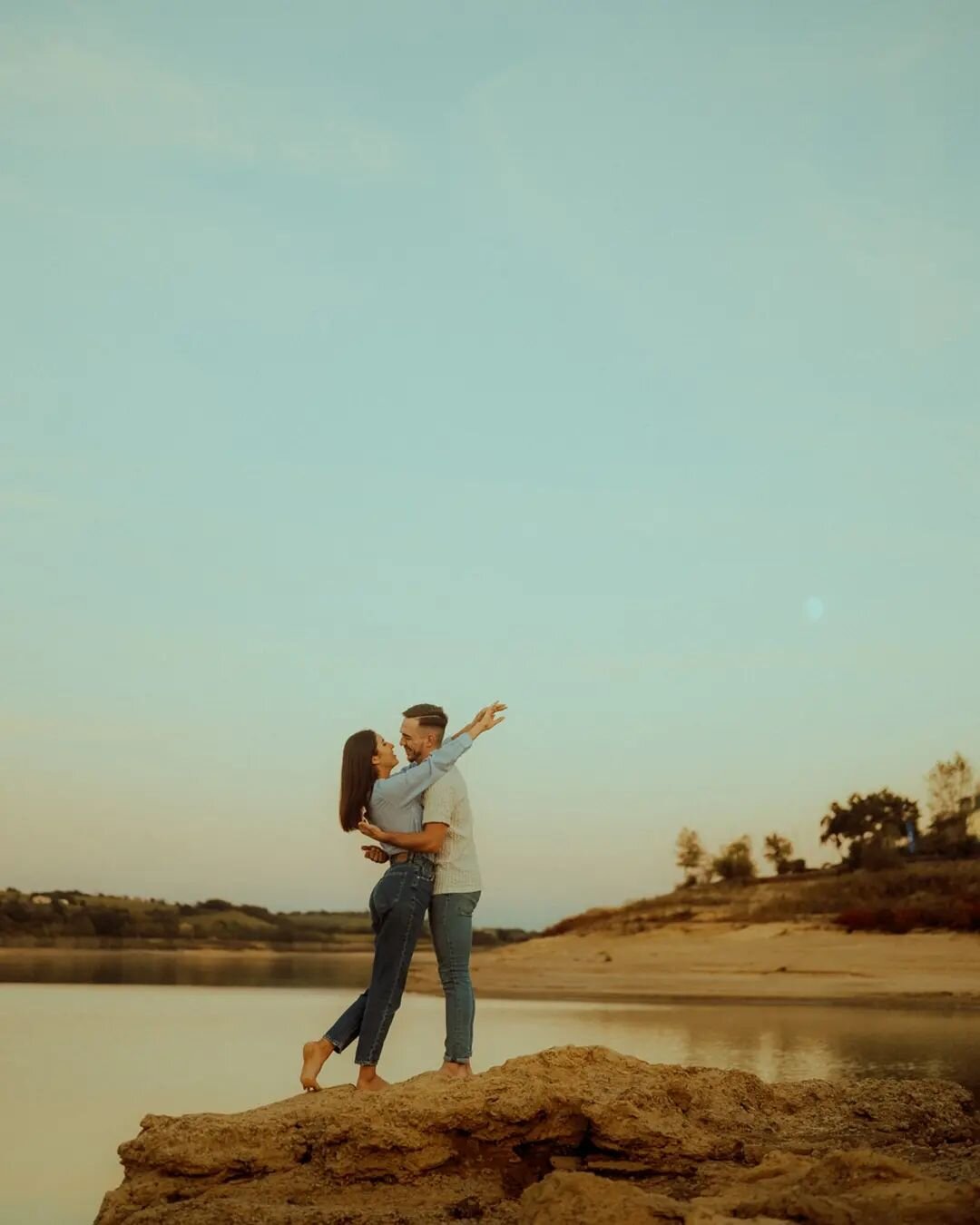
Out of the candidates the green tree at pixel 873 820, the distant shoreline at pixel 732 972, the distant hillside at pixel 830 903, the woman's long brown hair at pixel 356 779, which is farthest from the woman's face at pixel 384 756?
the green tree at pixel 873 820

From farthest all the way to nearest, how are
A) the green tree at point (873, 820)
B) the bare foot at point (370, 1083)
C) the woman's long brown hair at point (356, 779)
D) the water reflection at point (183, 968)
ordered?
the green tree at point (873, 820), the water reflection at point (183, 968), the woman's long brown hair at point (356, 779), the bare foot at point (370, 1083)

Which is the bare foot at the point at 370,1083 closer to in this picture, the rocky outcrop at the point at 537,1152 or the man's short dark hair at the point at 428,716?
the rocky outcrop at the point at 537,1152

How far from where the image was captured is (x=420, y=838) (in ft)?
20.7

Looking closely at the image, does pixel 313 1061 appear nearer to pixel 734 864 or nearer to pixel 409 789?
pixel 409 789

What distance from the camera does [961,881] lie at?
78.5 ft

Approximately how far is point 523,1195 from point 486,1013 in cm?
1004

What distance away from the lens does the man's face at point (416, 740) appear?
6551 mm

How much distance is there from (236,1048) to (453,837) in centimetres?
512

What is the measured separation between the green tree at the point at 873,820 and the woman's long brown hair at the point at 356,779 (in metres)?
23.8

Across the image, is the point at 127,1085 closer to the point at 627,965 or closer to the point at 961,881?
the point at 627,965

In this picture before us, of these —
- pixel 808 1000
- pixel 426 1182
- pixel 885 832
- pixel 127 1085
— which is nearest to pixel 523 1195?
pixel 426 1182

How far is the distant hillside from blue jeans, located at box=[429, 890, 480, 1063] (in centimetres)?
1613

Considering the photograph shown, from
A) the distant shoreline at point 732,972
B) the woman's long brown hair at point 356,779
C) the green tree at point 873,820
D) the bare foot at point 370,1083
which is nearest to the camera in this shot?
the bare foot at point 370,1083

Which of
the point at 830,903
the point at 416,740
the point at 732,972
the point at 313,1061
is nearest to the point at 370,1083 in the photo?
the point at 313,1061
